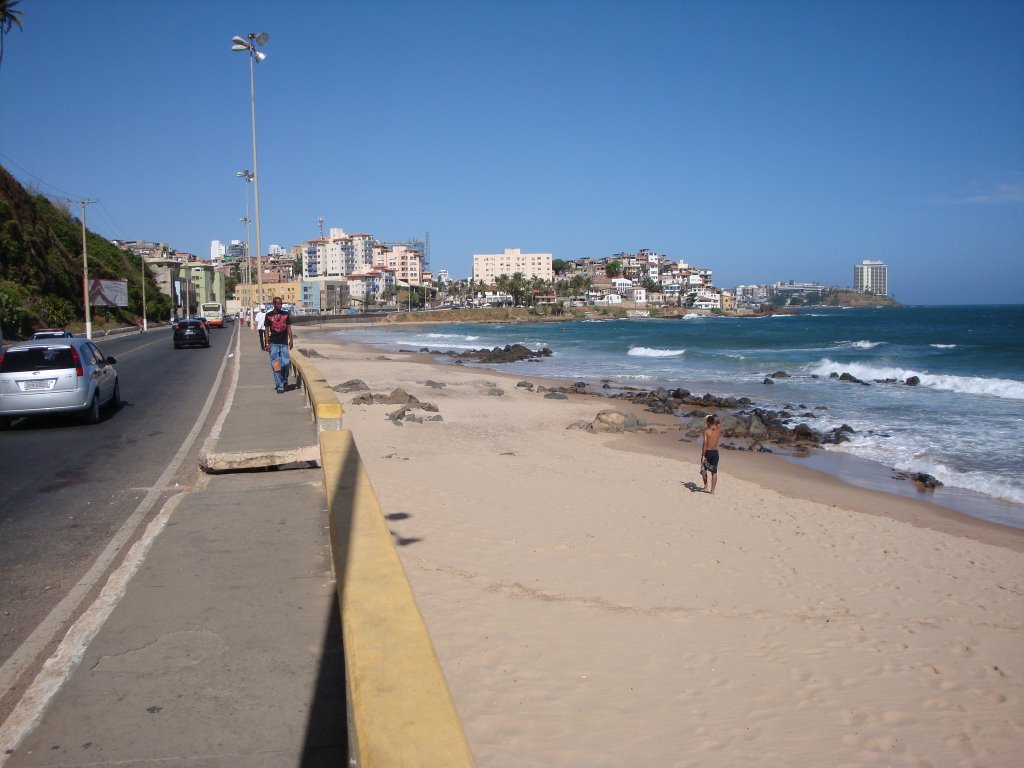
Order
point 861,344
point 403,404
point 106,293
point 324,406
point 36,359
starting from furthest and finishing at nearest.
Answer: point 861,344 → point 106,293 → point 403,404 → point 36,359 → point 324,406

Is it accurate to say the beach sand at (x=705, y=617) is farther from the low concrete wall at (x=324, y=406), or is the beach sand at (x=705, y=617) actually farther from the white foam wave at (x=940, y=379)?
the white foam wave at (x=940, y=379)

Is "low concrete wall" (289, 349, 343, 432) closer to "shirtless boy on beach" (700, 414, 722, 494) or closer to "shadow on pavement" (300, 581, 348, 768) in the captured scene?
"shadow on pavement" (300, 581, 348, 768)

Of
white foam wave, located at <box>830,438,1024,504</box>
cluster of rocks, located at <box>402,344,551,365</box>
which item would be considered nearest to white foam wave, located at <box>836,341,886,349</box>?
cluster of rocks, located at <box>402,344,551,365</box>

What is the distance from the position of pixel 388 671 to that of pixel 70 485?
24.7 ft

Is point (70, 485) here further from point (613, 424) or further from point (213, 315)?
point (213, 315)

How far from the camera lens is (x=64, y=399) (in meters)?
12.3

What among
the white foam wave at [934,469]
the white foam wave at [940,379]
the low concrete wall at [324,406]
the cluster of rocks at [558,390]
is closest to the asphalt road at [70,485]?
the low concrete wall at [324,406]

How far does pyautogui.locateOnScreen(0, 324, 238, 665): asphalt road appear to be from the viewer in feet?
17.3

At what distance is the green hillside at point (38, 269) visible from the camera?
134 feet

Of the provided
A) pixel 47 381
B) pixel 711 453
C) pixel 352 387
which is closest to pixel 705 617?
pixel 711 453

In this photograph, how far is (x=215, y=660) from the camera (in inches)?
155

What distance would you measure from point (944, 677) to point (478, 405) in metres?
17.3

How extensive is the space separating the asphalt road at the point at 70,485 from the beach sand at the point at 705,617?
262 centimetres

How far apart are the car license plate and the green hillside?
28412 millimetres
